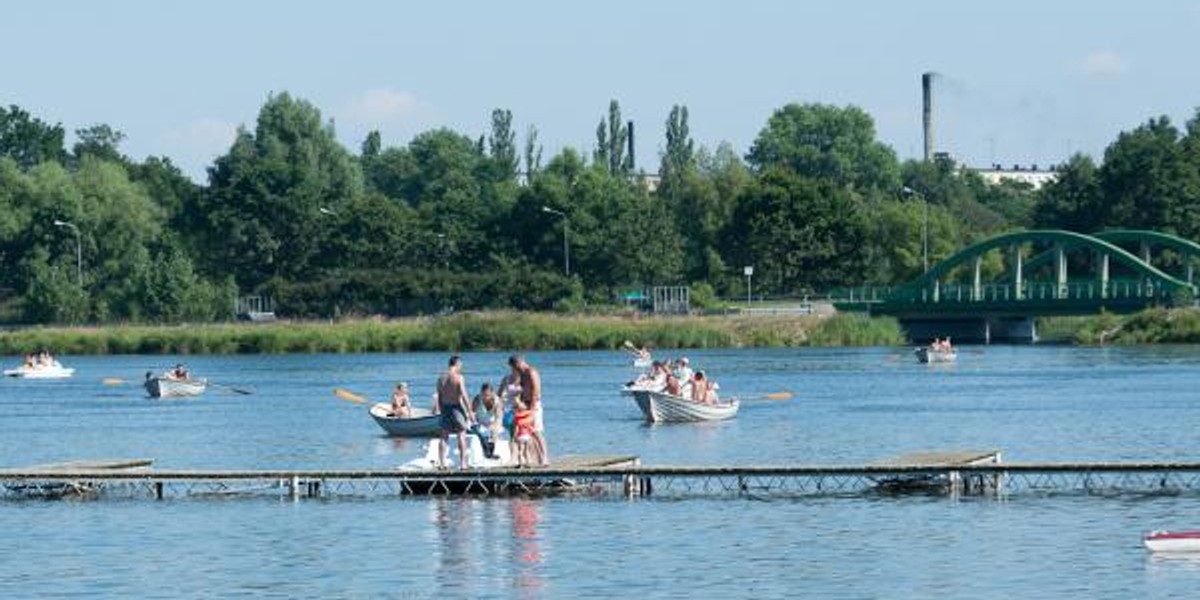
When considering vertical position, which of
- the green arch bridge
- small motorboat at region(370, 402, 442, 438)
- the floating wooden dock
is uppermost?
the green arch bridge

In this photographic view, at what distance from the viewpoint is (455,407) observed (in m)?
50.8

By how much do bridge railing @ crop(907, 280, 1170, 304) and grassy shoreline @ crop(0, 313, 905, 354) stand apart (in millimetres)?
5078

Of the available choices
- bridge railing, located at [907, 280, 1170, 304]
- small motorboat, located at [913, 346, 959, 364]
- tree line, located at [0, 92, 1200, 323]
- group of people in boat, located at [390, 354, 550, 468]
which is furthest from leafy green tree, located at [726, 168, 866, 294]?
group of people in boat, located at [390, 354, 550, 468]

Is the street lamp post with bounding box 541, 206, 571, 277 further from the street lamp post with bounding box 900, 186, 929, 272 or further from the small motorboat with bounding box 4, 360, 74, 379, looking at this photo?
the small motorboat with bounding box 4, 360, 74, 379

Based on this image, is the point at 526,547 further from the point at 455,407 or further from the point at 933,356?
the point at 933,356

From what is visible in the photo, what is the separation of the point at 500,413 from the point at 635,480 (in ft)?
9.53

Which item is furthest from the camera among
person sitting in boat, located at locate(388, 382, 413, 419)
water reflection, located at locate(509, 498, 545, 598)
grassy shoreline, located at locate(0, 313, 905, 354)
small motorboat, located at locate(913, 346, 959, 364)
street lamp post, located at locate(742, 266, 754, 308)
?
street lamp post, located at locate(742, 266, 754, 308)

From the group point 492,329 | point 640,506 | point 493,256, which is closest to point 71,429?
point 640,506

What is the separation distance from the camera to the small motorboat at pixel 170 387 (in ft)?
346

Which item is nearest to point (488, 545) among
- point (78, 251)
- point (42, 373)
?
point (42, 373)

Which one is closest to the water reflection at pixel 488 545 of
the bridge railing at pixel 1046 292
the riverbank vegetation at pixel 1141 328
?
the riverbank vegetation at pixel 1141 328

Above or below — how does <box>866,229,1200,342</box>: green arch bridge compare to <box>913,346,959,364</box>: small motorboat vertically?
above

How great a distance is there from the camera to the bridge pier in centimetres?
16688

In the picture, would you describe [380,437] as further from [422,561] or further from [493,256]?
[493,256]
